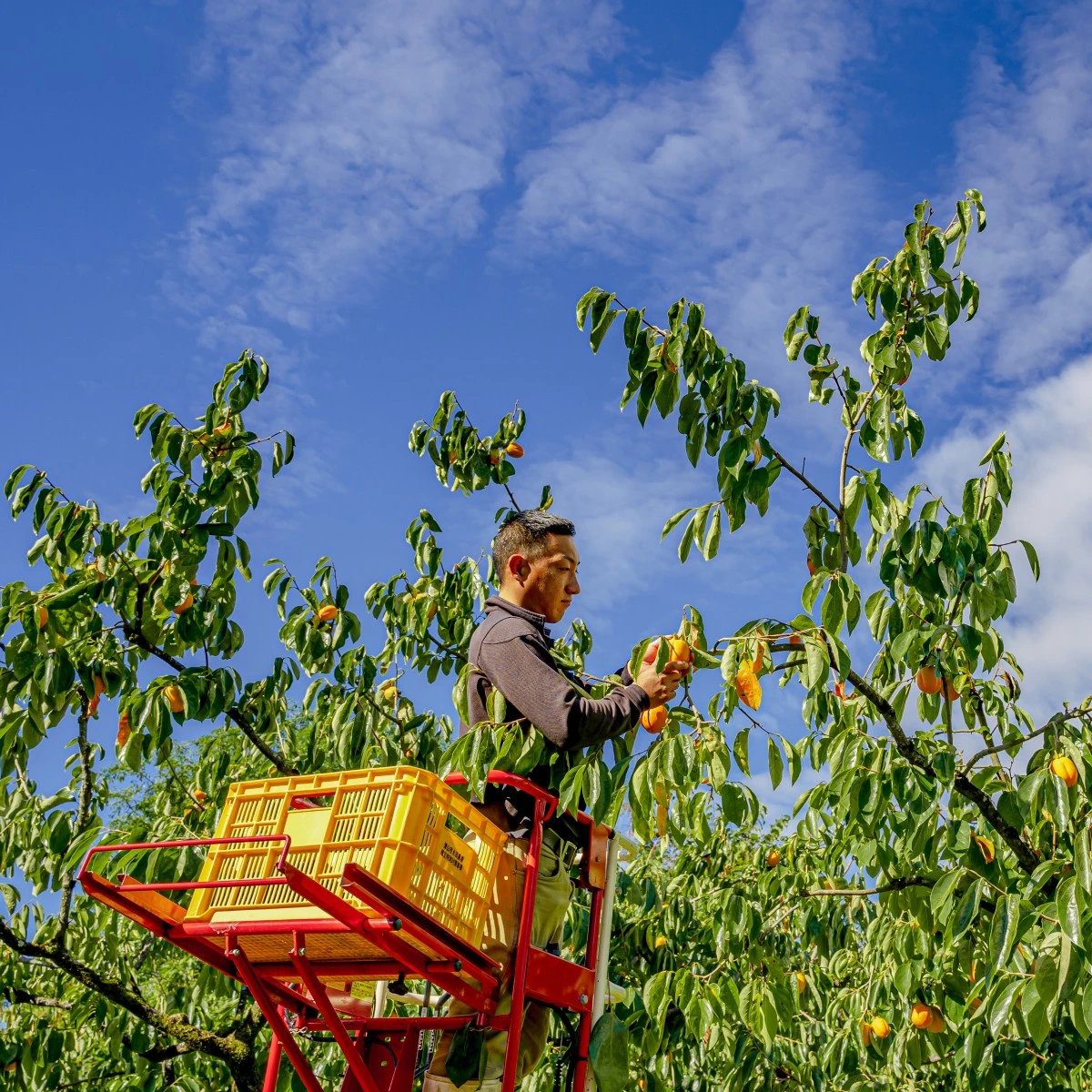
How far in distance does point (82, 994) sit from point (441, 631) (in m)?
2.51

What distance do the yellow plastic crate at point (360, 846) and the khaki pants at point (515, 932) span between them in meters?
0.07

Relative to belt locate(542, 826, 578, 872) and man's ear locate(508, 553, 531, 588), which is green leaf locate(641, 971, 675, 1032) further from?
man's ear locate(508, 553, 531, 588)

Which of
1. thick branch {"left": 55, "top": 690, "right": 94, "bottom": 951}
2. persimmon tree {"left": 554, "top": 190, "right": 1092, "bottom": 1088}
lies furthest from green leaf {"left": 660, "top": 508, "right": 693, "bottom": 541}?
thick branch {"left": 55, "top": 690, "right": 94, "bottom": 951}

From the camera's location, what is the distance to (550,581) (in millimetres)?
3154

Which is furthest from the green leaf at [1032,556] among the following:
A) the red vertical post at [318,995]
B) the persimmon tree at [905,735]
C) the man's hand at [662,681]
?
the red vertical post at [318,995]

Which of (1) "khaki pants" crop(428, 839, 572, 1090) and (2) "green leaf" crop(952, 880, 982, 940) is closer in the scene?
(1) "khaki pants" crop(428, 839, 572, 1090)

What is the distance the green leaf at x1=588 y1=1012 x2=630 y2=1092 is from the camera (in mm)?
2527

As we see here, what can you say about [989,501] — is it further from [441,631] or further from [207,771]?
[207,771]

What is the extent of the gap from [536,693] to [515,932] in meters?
0.53

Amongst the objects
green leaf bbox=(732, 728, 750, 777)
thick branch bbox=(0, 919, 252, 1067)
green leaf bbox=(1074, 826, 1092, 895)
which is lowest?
thick branch bbox=(0, 919, 252, 1067)

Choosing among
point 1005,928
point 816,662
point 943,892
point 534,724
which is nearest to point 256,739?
point 534,724

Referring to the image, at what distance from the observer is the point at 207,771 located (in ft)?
15.8

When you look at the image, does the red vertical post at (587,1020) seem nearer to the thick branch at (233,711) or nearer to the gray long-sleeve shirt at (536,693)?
the gray long-sleeve shirt at (536,693)

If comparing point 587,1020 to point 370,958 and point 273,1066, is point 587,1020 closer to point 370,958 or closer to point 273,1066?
point 370,958
